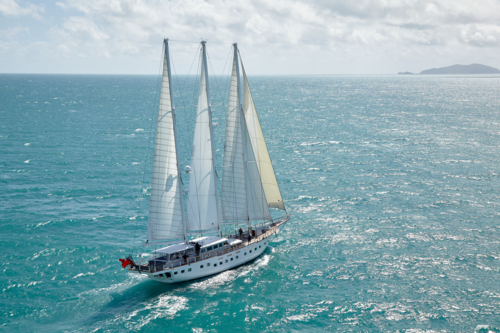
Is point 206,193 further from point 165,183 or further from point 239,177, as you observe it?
point 165,183

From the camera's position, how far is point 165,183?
44969 mm

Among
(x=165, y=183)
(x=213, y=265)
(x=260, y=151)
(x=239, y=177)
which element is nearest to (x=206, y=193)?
(x=239, y=177)

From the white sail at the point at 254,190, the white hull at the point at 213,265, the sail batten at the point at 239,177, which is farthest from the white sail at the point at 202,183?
the white sail at the point at 254,190

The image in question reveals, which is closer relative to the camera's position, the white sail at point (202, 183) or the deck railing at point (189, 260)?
the deck railing at point (189, 260)

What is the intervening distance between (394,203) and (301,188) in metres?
17.5

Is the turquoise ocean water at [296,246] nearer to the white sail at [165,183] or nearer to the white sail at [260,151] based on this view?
the white sail at [165,183]

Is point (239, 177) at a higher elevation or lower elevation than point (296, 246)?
higher

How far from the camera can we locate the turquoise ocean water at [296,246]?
4028 centimetres

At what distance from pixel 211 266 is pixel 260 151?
16.0 meters

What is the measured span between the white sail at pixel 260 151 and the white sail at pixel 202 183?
19.9ft

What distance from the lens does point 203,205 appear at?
4941 cm

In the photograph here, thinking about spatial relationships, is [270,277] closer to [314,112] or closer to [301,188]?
[301,188]

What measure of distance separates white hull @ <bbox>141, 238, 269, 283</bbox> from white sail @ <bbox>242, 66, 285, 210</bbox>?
630 centimetres

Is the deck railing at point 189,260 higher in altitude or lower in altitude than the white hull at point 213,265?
higher
